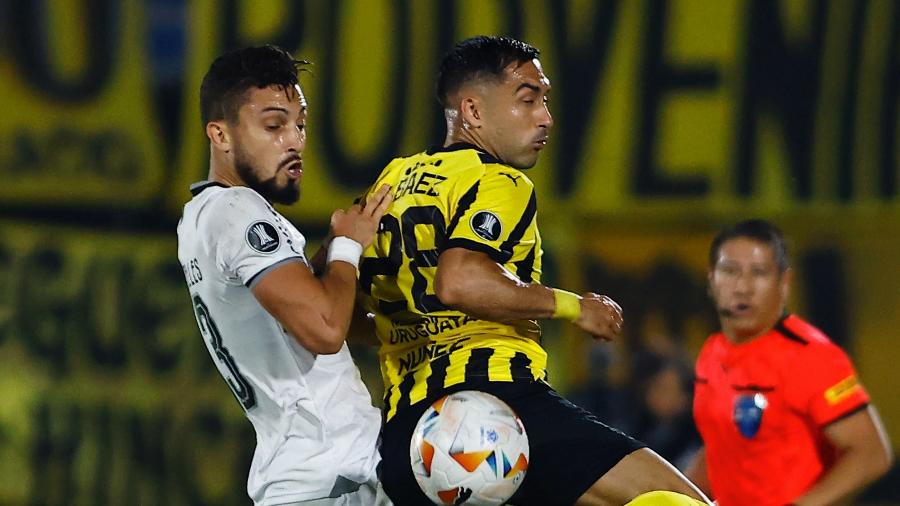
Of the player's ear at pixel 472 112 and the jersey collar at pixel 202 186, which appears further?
the player's ear at pixel 472 112

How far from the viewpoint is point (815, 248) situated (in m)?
8.95

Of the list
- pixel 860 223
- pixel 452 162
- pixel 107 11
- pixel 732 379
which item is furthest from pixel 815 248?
pixel 452 162

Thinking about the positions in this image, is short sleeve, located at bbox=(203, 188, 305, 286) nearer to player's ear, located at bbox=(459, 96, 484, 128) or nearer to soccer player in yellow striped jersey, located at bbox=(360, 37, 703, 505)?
soccer player in yellow striped jersey, located at bbox=(360, 37, 703, 505)

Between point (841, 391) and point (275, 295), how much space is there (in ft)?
7.63

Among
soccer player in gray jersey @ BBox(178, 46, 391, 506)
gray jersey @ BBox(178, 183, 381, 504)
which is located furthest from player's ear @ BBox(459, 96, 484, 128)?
gray jersey @ BBox(178, 183, 381, 504)

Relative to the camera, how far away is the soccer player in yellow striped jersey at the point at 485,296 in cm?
381

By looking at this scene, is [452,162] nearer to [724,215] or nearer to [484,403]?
[484,403]

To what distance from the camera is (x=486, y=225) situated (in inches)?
153

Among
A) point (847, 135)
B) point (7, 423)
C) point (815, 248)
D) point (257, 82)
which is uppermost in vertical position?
point (257, 82)

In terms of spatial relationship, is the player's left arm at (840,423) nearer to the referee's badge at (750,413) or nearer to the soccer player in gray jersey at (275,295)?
the referee's badge at (750,413)

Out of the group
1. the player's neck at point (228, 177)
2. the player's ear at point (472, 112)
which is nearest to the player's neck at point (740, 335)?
the player's ear at point (472, 112)

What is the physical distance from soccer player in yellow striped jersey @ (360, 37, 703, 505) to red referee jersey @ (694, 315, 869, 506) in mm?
1361

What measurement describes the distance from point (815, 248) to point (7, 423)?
527 cm

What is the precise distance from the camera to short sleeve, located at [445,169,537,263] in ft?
12.7
